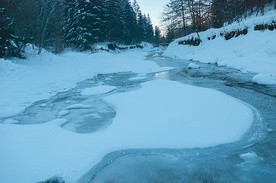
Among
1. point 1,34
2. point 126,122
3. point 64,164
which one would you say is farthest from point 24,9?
point 64,164

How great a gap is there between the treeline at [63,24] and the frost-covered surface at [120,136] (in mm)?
11127

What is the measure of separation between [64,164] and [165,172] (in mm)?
1328

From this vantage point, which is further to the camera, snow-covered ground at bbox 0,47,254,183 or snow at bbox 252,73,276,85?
snow at bbox 252,73,276,85

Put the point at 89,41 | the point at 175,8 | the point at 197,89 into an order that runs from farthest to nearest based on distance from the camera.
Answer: the point at 175,8
the point at 89,41
the point at 197,89

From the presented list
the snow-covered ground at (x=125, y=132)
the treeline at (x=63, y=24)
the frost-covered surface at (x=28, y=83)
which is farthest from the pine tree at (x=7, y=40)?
the snow-covered ground at (x=125, y=132)

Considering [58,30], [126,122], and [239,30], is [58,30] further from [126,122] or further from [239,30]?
[126,122]

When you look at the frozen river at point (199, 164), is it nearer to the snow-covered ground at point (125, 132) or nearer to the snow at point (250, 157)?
the snow at point (250, 157)

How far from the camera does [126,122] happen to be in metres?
5.30

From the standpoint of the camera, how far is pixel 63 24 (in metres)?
34.7

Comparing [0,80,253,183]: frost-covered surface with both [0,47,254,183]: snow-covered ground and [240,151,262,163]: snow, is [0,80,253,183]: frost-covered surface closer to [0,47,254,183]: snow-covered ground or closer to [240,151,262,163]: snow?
[0,47,254,183]: snow-covered ground

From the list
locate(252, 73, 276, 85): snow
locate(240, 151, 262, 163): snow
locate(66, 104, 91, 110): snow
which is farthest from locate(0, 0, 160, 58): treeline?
locate(240, 151, 262, 163): snow

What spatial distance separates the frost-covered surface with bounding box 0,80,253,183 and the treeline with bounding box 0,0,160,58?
1113 cm

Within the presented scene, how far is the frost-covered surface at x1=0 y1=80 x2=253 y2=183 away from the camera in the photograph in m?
3.69

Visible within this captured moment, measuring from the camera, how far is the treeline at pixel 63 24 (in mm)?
15961
